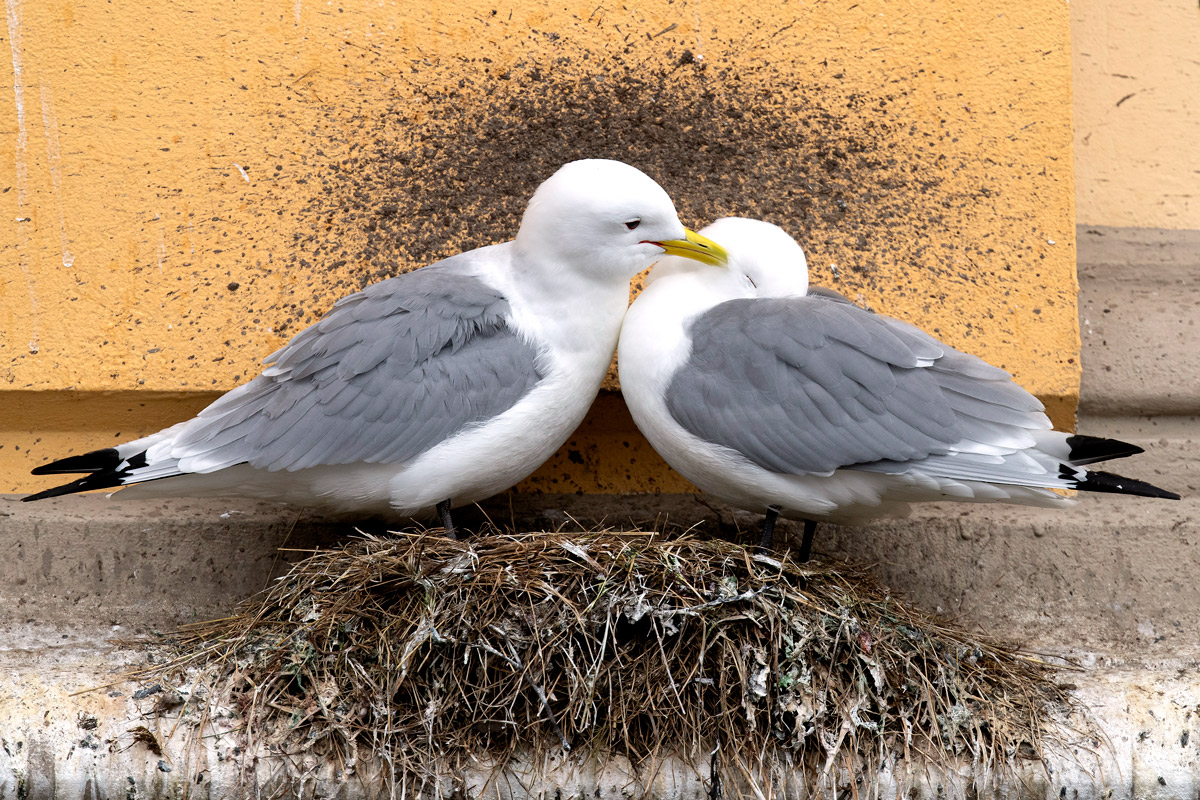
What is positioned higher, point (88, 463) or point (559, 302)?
point (559, 302)

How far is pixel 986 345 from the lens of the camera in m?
2.28

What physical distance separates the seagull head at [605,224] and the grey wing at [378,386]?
0.54 ft

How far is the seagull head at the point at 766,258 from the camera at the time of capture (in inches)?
82.3

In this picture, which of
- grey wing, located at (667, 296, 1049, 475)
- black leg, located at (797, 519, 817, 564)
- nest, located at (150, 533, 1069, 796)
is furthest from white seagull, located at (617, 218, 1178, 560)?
nest, located at (150, 533, 1069, 796)

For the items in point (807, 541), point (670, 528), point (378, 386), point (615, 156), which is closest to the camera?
point (378, 386)

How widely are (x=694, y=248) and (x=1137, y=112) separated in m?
1.62

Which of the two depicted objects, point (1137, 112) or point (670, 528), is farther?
point (1137, 112)

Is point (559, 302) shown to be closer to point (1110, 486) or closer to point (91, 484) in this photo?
point (91, 484)

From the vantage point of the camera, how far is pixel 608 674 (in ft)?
5.57

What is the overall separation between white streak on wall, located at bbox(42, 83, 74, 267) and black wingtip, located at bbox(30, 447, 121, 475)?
0.59m

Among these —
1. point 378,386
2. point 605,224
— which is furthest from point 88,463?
point 605,224

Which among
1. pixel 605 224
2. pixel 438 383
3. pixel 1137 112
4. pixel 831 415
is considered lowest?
pixel 831 415

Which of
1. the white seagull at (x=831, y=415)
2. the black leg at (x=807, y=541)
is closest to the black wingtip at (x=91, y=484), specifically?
the white seagull at (x=831, y=415)

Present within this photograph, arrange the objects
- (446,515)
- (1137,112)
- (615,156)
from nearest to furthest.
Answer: (446,515)
(615,156)
(1137,112)
